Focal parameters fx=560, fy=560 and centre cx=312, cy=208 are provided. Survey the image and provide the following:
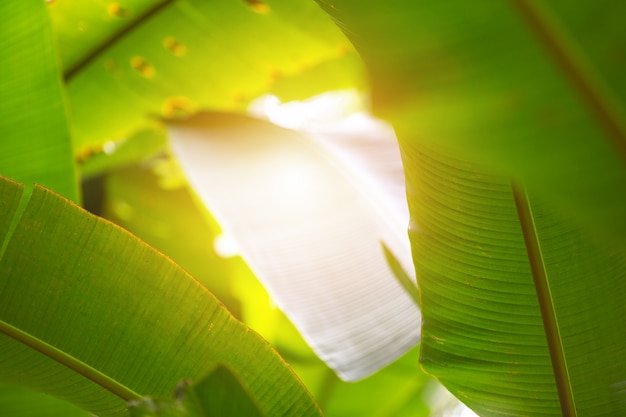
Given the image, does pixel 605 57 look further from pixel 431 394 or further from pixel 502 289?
pixel 431 394

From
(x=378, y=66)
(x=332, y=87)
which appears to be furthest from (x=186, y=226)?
(x=378, y=66)

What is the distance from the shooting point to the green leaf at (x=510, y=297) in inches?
16.0

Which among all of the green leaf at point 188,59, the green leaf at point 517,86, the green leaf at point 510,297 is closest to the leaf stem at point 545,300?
the green leaf at point 510,297

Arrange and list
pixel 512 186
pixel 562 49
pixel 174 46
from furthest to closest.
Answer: pixel 174 46, pixel 512 186, pixel 562 49

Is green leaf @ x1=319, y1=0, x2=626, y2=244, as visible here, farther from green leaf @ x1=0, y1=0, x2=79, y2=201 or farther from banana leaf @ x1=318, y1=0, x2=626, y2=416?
green leaf @ x1=0, y1=0, x2=79, y2=201

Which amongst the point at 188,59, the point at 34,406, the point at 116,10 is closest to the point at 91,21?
the point at 116,10

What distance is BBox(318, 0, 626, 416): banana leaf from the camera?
23 centimetres

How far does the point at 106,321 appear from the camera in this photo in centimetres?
44

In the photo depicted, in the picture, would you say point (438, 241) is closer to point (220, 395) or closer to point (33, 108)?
point (220, 395)

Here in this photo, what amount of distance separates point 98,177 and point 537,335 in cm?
132

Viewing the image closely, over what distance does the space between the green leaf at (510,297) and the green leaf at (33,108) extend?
0.40 m

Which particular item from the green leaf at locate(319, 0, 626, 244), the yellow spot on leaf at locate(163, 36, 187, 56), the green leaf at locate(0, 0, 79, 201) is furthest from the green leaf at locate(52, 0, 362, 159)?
the green leaf at locate(319, 0, 626, 244)

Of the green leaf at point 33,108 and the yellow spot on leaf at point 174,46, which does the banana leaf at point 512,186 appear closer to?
the green leaf at point 33,108

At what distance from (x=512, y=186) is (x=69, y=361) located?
0.36m
